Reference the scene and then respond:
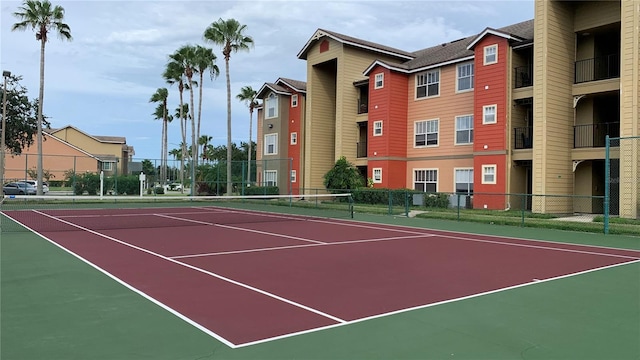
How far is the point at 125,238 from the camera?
14.0 meters

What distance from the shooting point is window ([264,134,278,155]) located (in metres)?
43.5

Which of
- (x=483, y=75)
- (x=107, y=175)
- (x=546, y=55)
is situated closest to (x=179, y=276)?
(x=546, y=55)

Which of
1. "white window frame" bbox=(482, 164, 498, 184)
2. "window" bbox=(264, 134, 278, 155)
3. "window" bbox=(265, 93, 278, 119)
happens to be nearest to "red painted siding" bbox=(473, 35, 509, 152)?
"white window frame" bbox=(482, 164, 498, 184)

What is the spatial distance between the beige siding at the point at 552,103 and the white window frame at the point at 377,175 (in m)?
11.3

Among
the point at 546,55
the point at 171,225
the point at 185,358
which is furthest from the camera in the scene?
the point at 546,55

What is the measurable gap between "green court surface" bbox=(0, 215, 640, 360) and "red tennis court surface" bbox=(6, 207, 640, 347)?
34 centimetres

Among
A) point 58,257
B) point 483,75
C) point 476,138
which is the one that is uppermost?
point 483,75

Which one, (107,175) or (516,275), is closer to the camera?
(516,275)

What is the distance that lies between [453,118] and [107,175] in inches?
1091

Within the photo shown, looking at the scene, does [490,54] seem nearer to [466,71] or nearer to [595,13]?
[466,71]

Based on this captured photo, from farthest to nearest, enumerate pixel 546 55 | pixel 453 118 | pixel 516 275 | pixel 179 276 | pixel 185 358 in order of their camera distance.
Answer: pixel 453 118
pixel 546 55
pixel 516 275
pixel 179 276
pixel 185 358

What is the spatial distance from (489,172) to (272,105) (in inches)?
885

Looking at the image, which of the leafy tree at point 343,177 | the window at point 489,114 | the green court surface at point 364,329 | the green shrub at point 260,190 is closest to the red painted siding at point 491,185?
the window at point 489,114

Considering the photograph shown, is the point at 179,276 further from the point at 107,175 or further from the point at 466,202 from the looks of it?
the point at 107,175
